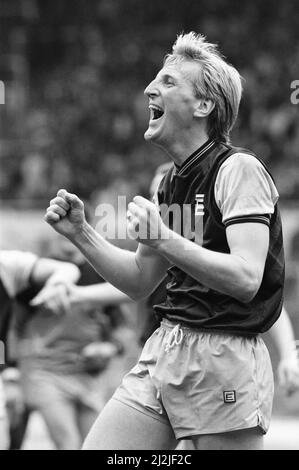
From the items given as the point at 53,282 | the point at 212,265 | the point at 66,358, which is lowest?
the point at 66,358

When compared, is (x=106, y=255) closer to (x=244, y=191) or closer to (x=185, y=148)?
(x=185, y=148)

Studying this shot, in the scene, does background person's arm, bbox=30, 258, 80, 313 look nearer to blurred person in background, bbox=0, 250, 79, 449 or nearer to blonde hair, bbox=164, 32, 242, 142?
blurred person in background, bbox=0, 250, 79, 449

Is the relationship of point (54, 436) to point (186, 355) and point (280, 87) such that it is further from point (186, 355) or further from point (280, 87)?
point (280, 87)

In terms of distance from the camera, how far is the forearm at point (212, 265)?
2.96m

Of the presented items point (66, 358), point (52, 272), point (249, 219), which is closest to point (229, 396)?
point (249, 219)

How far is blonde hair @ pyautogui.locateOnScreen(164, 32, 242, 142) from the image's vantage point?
3.41 m

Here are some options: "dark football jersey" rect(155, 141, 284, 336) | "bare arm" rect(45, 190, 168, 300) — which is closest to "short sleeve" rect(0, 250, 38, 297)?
"bare arm" rect(45, 190, 168, 300)

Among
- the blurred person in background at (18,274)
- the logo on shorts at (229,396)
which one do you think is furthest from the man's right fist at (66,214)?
the blurred person in background at (18,274)

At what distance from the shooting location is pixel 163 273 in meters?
3.65

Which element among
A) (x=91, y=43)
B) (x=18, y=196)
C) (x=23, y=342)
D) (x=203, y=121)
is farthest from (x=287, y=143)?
(x=203, y=121)

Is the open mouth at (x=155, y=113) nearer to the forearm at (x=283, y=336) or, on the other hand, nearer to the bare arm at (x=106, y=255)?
the bare arm at (x=106, y=255)

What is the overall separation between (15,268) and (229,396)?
197cm

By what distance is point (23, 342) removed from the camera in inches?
246

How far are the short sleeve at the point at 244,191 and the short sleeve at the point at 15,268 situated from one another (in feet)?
6.25
